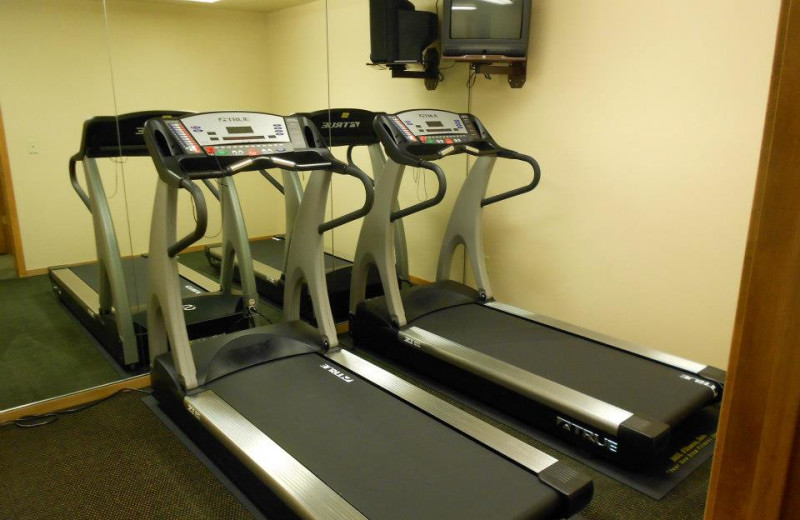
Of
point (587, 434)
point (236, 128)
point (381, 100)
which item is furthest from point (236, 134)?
point (587, 434)

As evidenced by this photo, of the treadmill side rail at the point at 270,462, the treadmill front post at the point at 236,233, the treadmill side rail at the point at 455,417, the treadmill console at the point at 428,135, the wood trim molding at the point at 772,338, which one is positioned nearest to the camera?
the wood trim molding at the point at 772,338

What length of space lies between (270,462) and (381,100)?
10.0ft

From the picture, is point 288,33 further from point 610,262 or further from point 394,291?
point 610,262

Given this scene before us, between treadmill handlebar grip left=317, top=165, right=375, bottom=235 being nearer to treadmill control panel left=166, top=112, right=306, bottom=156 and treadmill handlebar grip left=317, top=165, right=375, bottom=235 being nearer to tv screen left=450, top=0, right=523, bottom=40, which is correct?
treadmill control panel left=166, top=112, right=306, bottom=156

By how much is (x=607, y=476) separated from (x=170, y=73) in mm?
3205

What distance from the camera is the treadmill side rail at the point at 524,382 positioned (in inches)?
102

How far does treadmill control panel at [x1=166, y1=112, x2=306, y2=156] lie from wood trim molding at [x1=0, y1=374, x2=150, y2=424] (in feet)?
4.87

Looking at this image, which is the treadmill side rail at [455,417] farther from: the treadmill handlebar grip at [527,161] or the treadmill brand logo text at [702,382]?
the treadmill handlebar grip at [527,161]

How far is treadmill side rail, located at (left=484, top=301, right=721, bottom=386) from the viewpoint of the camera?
3.01 m

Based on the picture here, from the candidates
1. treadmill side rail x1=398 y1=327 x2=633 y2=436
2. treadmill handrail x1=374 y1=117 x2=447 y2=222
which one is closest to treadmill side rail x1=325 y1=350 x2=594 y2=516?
treadmill side rail x1=398 y1=327 x2=633 y2=436

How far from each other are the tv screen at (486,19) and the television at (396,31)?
365 mm

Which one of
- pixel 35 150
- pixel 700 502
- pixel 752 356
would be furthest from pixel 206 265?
pixel 752 356

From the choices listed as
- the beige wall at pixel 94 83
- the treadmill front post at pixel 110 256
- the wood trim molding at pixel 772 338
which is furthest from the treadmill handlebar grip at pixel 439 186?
the wood trim molding at pixel 772 338

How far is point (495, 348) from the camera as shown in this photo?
326cm
